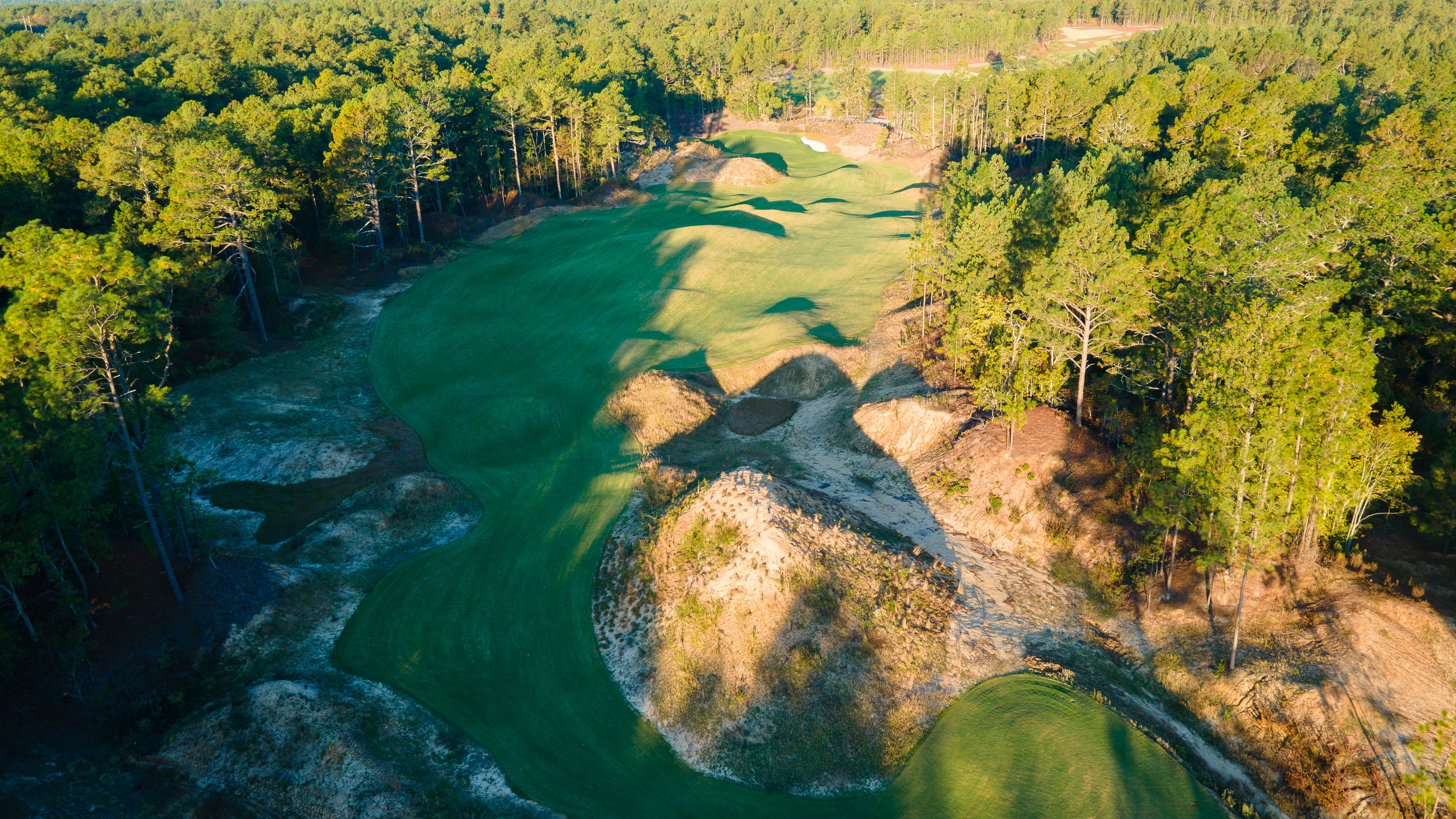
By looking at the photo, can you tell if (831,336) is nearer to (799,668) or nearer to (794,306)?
(794,306)

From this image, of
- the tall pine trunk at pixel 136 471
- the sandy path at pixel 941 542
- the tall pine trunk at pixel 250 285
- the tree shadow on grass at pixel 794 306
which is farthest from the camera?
the tree shadow on grass at pixel 794 306

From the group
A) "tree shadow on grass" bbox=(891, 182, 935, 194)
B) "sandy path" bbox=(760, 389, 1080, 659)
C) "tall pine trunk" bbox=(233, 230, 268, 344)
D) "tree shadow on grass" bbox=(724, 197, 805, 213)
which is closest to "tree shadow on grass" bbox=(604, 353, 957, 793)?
"sandy path" bbox=(760, 389, 1080, 659)

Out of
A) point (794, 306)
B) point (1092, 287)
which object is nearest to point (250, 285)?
point (794, 306)

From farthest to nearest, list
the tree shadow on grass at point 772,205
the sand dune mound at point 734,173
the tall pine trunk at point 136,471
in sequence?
the sand dune mound at point 734,173 < the tree shadow on grass at point 772,205 < the tall pine trunk at point 136,471

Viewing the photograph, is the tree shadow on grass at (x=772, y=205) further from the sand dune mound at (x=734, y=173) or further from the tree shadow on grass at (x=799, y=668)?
the tree shadow on grass at (x=799, y=668)

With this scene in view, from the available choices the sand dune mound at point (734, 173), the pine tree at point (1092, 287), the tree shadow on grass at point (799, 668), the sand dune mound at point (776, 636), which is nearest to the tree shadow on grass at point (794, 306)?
the pine tree at point (1092, 287)

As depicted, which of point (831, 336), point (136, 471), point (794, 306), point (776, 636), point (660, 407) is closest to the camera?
point (136, 471)
